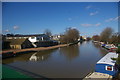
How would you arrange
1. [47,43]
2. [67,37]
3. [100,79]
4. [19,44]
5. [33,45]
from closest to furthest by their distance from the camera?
[100,79], [19,44], [33,45], [47,43], [67,37]

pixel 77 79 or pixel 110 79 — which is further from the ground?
pixel 110 79

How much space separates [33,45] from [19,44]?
5.17 meters

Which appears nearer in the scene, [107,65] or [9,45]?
[107,65]

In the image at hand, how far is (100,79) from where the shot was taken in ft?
18.4

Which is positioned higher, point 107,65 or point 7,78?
point 107,65

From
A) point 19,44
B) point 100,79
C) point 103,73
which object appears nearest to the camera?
point 100,79

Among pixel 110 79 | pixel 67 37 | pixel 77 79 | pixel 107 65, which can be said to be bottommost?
pixel 77 79

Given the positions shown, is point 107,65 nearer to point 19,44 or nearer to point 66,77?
point 66,77

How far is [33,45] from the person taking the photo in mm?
30109

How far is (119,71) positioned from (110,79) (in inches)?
66.0

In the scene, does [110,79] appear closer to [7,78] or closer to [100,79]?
[100,79]

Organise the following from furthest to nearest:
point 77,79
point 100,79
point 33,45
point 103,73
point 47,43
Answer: point 47,43, point 33,45, point 77,79, point 103,73, point 100,79

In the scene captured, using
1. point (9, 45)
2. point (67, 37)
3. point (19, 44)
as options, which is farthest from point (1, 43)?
point (67, 37)

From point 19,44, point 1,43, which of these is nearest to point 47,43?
point 19,44
